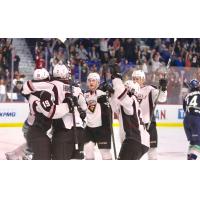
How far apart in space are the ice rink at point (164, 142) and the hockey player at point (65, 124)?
0.21 metres

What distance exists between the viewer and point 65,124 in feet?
15.3

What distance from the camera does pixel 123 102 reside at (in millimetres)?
4707

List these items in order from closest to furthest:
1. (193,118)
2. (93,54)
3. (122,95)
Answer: (93,54)
(122,95)
(193,118)

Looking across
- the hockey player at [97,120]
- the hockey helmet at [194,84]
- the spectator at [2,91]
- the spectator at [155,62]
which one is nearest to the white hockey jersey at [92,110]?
the hockey player at [97,120]

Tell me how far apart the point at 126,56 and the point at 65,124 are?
706 millimetres

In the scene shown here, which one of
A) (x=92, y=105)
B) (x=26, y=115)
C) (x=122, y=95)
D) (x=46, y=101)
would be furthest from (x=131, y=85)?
(x=26, y=115)

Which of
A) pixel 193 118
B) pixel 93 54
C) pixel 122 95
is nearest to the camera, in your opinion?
pixel 93 54

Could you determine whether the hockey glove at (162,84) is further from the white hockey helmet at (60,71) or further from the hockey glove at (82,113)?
the white hockey helmet at (60,71)

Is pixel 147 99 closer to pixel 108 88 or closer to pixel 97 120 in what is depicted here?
pixel 108 88

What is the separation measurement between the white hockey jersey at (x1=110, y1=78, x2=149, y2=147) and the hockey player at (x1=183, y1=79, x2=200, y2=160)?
0.34 metres

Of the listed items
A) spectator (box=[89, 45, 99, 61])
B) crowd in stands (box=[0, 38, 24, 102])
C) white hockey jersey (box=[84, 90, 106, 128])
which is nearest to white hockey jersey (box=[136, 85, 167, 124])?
white hockey jersey (box=[84, 90, 106, 128])

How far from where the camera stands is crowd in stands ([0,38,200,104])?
464 cm
